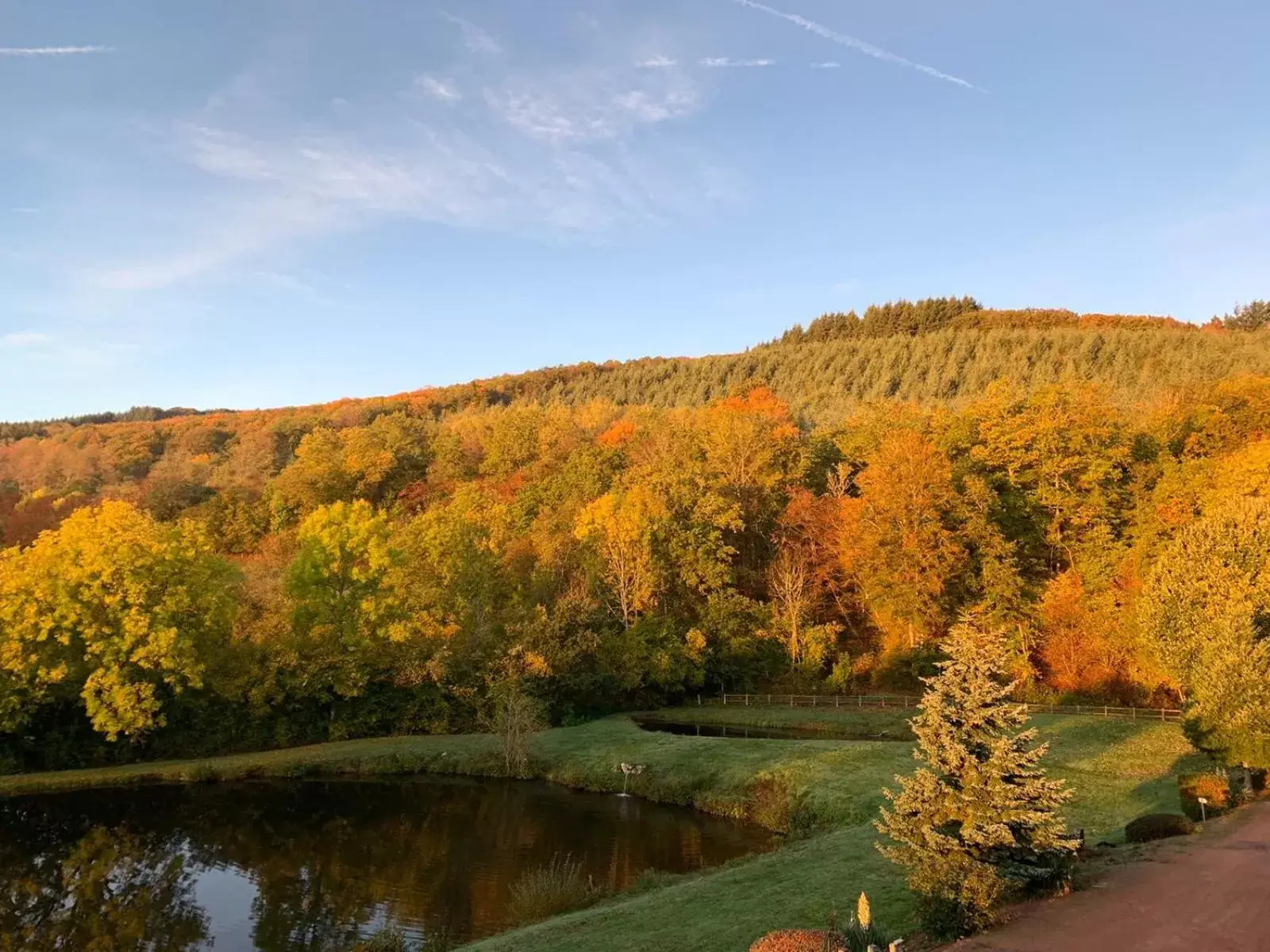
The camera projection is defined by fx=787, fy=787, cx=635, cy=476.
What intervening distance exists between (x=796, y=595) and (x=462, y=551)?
79.4ft

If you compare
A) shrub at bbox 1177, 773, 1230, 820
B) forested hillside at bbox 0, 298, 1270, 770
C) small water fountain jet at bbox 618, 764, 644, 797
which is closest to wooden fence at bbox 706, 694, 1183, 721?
forested hillside at bbox 0, 298, 1270, 770

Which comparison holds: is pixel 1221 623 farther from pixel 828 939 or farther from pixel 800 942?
pixel 800 942

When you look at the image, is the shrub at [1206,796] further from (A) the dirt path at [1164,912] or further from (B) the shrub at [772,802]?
(B) the shrub at [772,802]

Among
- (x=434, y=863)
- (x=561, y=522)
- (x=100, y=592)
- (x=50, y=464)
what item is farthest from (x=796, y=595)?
(x=50, y=464)

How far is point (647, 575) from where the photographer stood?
55844mm

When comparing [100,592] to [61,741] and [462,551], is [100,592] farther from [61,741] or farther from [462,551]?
[462,551]

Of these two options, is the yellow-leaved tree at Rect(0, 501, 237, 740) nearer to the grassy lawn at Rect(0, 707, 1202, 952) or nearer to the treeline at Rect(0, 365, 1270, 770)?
the treeline at Rect(0, 365, 1270, 770)

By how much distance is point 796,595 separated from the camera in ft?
189

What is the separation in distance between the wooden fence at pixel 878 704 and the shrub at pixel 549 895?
29.3m

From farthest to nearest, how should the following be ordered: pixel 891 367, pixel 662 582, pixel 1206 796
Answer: pixel 891 367 → pixel 662 582 → pixel 1206 796

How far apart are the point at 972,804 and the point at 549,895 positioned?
12.5m

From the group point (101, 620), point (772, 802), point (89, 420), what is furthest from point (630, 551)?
point (89, 420)

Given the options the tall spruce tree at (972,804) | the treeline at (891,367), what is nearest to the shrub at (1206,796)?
the tall spruce tree at (972,804)

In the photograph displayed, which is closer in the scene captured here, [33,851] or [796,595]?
[33,851]
